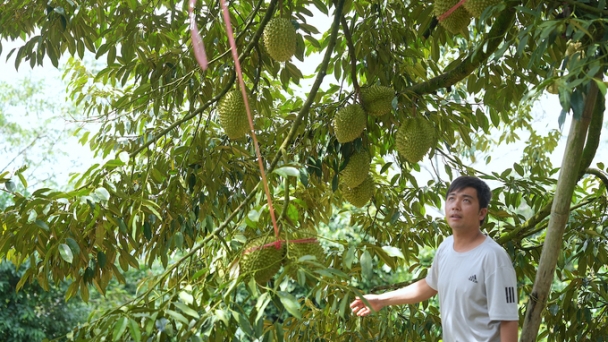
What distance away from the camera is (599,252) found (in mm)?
1963

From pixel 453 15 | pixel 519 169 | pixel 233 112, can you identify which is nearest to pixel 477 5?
pixel 453 15

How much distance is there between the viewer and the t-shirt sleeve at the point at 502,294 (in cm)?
139

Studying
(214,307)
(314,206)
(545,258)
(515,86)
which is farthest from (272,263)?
(314,206)

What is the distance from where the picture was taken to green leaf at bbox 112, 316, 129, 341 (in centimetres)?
102

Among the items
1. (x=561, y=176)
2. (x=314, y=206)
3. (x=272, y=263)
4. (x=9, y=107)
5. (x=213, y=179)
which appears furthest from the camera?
(x=9, y=107)

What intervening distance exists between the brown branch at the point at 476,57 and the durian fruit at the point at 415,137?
0.26 ft

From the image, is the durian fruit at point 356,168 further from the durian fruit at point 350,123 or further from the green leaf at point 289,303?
the green leaf at point 289,303

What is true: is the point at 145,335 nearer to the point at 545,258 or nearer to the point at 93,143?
the point at 545,258

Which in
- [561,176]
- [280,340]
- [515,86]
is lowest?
[280,340]

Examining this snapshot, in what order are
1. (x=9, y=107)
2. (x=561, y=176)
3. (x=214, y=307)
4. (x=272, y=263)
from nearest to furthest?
(x=214, y=307), (x=272, y=263), (x=561, y=176), (x=9, y=107)

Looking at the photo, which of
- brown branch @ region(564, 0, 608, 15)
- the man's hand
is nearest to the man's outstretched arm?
the man's hand

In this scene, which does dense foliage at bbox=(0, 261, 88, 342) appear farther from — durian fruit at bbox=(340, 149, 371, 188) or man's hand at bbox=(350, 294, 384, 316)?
man's hand at bbox=(350, 294, 384, 316)

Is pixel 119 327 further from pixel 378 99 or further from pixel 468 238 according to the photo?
pixel 378 99

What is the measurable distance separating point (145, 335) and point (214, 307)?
12 centimetres
